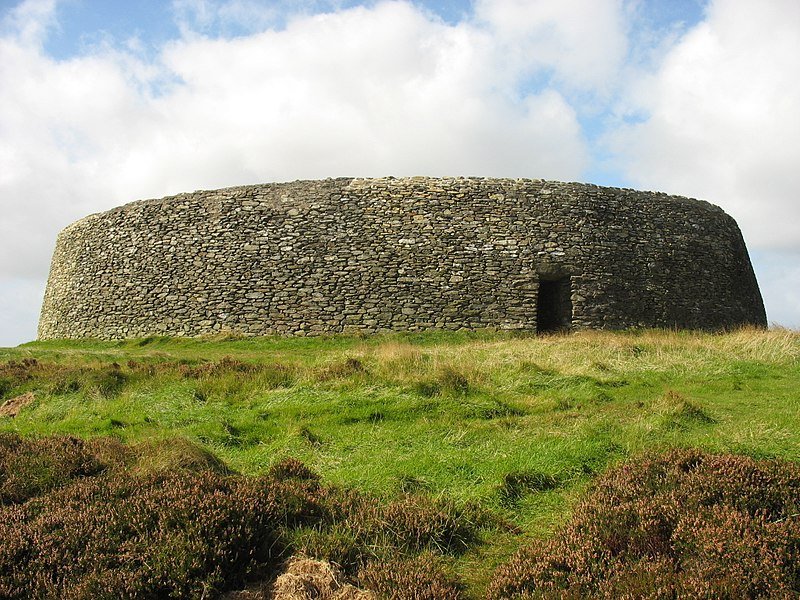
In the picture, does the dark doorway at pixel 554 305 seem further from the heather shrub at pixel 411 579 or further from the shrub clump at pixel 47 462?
the heather shrub at pixel 411 579

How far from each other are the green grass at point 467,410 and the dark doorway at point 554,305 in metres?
5.11

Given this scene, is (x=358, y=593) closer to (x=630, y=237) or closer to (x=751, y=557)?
(x=751, y=557)

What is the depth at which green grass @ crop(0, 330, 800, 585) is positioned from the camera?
699cm

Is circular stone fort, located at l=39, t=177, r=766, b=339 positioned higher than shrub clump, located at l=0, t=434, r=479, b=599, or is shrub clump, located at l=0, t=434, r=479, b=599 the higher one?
circular stone fort, located at l=39, t=177, r=766, b=339

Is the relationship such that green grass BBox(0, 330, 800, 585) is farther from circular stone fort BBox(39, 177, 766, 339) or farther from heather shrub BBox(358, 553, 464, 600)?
circular stone fort BBox(39, 177, 766, 339)

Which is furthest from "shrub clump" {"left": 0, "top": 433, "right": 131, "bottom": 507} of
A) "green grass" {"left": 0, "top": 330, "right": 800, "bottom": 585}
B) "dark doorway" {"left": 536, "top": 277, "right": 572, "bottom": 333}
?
"dark doorway" {"left": 536, "top": 277, "right": 572, "bottom": 333}

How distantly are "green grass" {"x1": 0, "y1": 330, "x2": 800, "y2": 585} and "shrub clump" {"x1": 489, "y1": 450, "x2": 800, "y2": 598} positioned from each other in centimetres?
53

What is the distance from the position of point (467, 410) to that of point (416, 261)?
41.4 ft

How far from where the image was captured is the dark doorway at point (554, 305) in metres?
22.3

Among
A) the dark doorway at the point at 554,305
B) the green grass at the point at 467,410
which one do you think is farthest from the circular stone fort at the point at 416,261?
the green grass at the point at 467,410

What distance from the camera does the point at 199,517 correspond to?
17.4 feet

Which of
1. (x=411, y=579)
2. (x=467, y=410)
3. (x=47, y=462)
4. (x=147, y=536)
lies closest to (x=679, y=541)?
(x=411, y=579)

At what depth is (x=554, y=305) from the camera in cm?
2314

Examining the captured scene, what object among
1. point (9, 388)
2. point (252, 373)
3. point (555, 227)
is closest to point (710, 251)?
point (555, 227)
